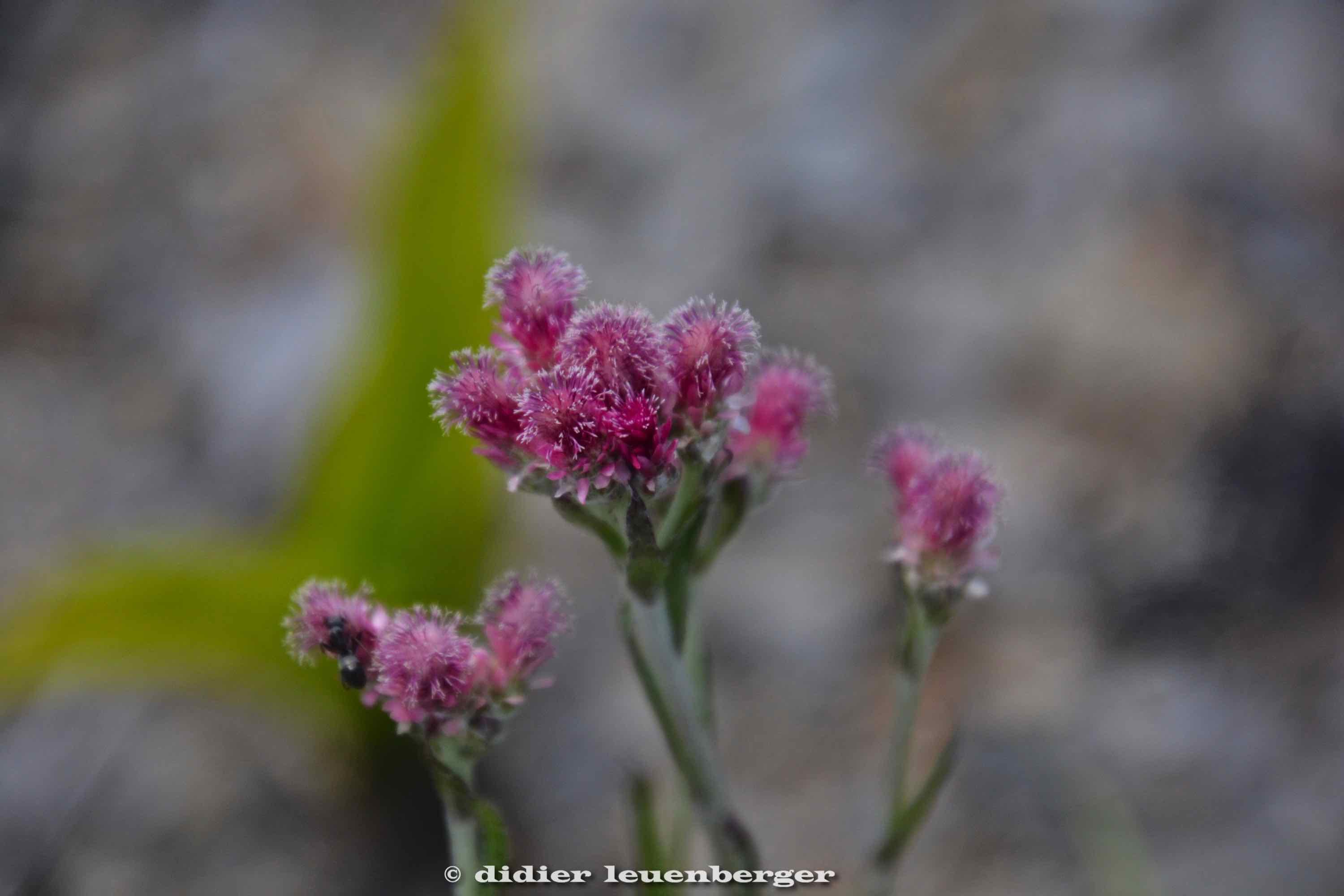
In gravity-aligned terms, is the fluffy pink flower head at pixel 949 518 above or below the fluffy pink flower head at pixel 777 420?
below

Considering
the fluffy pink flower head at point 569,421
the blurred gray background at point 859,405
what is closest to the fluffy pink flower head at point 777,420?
the fluffy pink flower head at point 569,421

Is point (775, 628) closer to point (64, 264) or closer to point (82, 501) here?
point (82, 501)

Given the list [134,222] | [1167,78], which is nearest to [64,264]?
[134,222]

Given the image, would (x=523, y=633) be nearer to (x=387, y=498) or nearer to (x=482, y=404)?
(x=482, y=404)

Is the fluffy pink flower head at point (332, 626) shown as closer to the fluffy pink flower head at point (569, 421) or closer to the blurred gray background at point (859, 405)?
the fluffy pink flower head at point (569, 421)

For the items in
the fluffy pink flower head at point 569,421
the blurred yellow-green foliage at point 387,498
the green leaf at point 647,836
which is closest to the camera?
the fluffy pink flower head at point 569,421

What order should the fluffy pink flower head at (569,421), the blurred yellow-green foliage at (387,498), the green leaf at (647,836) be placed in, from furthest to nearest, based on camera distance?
the blurred yellow-green foliage at (387,498) → the green leaf at (647,836) → the fluffy pink flower head at (569,421)

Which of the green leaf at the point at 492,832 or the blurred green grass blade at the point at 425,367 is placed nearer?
the green leaf at the point at 492,832

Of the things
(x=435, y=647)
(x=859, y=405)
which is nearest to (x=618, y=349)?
(x=435, y=647)
